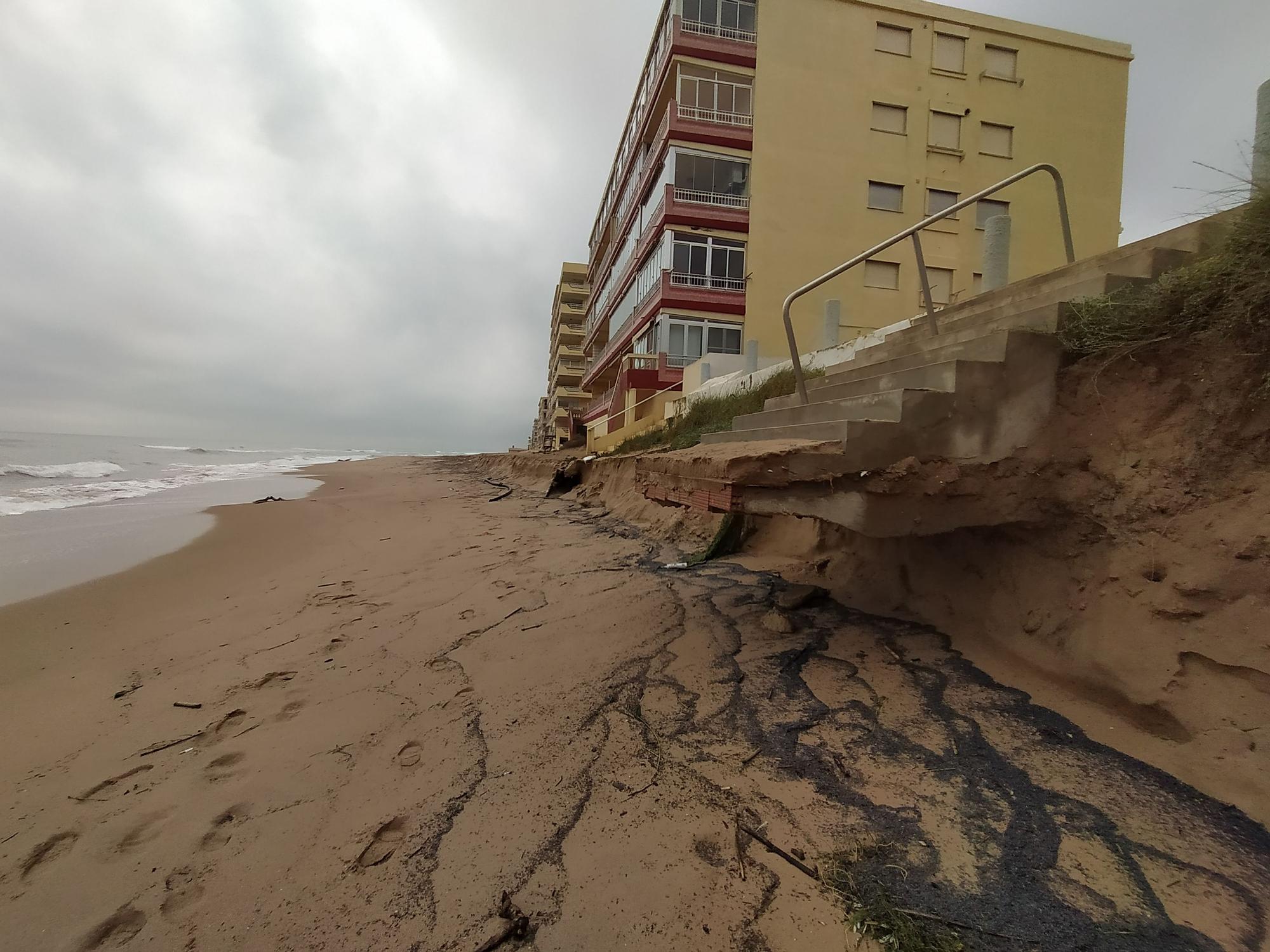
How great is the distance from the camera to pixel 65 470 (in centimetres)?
2028

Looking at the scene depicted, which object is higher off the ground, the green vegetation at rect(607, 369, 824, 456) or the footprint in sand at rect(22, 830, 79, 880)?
the green vegetation at rect(607, 369, 824, 456)

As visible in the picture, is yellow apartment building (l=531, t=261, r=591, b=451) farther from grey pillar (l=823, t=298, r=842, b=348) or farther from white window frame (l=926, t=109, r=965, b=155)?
grey pillar (l=823, t=298, r=842, b=348)

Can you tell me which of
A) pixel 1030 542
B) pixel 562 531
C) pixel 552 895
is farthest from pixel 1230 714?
pixel 562 531

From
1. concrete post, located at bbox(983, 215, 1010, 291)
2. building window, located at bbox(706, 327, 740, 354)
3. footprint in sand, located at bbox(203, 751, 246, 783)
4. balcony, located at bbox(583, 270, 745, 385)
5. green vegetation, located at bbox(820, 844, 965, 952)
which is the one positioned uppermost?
balcony, located at bbox(583, 270, 745, 385)

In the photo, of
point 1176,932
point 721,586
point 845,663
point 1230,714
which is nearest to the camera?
point 1176,932

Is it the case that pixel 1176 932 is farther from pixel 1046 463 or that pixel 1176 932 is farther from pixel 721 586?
pixel 721 586

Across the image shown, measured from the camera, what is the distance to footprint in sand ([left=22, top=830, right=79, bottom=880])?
7.32ft

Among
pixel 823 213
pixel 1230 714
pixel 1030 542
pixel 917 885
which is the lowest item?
pixel 917 885

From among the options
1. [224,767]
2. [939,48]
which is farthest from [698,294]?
[224,767]

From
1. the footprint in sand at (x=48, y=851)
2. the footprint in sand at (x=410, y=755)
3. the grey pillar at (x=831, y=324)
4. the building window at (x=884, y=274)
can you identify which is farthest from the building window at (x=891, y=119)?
the footprint in sand at (x=48, y=851)

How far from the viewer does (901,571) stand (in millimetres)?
3982

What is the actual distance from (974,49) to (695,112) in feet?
37.3

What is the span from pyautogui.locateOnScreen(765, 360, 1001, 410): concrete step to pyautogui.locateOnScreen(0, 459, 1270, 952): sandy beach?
1.58 meters

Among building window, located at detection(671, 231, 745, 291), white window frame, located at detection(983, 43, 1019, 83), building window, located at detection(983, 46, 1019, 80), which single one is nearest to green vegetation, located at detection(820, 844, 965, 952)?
building window, located at detection(671, 231, 745, 291)
